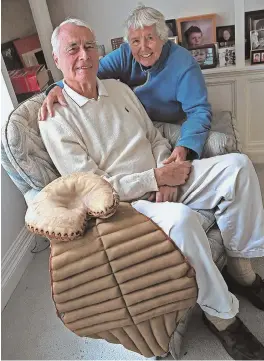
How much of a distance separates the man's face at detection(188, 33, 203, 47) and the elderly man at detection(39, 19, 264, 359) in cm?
93

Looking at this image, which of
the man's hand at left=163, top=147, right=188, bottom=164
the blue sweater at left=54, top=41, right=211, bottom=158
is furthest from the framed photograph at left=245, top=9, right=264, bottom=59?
the man's hand at left=163, top=147, right=188, bottom=164

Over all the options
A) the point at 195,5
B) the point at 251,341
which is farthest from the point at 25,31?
the point at 251,341

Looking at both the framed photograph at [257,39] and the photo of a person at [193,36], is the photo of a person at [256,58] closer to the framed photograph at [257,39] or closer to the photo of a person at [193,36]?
the framed photograph at [257,39]

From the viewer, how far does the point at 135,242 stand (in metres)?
1.14

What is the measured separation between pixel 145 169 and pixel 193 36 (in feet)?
3.94

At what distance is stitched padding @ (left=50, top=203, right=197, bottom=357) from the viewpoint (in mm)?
1136

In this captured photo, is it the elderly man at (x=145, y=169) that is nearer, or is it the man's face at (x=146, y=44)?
the elderly man at (x=145, y=169)

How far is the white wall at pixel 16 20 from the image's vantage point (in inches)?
80.9

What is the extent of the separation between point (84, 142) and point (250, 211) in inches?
29.0

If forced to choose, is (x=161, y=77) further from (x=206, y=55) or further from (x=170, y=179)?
(x=206, y=55)

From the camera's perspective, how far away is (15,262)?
2.00 metres

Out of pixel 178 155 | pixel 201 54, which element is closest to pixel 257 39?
pixel 201 54

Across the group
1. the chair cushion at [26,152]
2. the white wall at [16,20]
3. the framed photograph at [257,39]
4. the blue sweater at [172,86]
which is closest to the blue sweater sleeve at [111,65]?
the blue sweater at [172,86]

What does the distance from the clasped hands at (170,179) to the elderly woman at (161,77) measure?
9 cm
